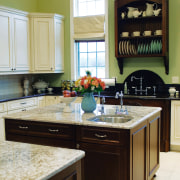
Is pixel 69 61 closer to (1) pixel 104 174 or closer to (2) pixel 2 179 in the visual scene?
(1) pixel 104 174

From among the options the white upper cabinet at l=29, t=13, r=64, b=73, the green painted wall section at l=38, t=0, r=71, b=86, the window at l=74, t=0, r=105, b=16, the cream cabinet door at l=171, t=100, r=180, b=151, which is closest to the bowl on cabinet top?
the green painted wall section at l=38, t=0, r=71, b=86

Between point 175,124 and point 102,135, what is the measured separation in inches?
93.9

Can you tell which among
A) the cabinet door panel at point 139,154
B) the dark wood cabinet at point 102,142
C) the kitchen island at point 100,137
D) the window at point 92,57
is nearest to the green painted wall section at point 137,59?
the window at point 92,57

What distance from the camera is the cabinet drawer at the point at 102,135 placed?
8.83 ft

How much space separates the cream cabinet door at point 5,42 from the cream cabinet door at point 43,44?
62 centimetres

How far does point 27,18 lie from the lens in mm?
5645

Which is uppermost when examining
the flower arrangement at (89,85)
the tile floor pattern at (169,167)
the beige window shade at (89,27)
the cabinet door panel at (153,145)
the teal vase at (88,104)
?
the beige window shade at (89,27)

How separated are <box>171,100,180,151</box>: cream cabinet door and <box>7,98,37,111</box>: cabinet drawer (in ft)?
8.02

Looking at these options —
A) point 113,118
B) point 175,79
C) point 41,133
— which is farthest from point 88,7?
point 41,133

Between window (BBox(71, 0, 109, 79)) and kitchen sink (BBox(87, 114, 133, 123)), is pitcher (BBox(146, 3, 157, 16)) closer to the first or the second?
window (BBox(71, 0, 109, 79))

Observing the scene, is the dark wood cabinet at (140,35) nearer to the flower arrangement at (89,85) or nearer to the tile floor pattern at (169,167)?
the tile floor pattern at (169,167)

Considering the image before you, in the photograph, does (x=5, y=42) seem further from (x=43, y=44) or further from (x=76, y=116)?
(x=76, y=116)

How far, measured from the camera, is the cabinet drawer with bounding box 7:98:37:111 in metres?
4.89

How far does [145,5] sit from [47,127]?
3292 millimetres
